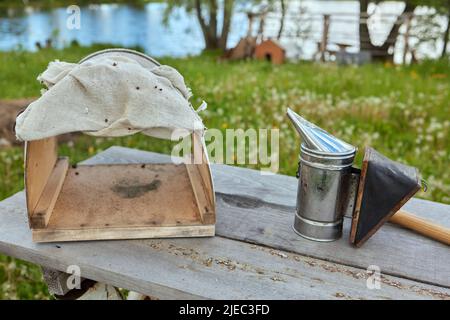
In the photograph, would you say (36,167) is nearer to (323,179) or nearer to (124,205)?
(124,205)

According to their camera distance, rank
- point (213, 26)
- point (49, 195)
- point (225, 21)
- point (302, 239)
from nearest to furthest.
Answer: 1. point (302, 239)
2. point (49, 195)
3. point (225, 21)
4. point (213, 26)

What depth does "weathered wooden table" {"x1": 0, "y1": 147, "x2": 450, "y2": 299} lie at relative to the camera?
3.86 ft

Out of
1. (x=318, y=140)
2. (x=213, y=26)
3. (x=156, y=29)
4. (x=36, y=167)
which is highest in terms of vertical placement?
(x=318, y=140)

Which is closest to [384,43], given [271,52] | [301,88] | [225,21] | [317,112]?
[271,52]

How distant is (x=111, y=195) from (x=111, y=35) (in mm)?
16011

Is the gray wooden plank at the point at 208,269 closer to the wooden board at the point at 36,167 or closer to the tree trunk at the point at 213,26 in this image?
the wooden board at the point at 36,167

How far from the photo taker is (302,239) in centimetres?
141

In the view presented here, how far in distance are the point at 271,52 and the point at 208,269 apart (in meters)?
8.62

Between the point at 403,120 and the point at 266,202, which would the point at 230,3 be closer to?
the point at 403,120

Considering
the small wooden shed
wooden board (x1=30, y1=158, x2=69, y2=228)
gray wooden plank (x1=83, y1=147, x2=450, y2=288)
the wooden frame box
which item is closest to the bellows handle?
gray wooden plank (x1=83, y1=147, x2=450, y2=288)

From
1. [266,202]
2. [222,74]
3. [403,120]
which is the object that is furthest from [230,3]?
[266,202]

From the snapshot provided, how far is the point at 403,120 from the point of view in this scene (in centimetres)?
440

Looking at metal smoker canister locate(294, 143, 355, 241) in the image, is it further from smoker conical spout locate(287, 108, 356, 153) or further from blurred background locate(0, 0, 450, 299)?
blurred background locate(0, 0, 450, 299)
